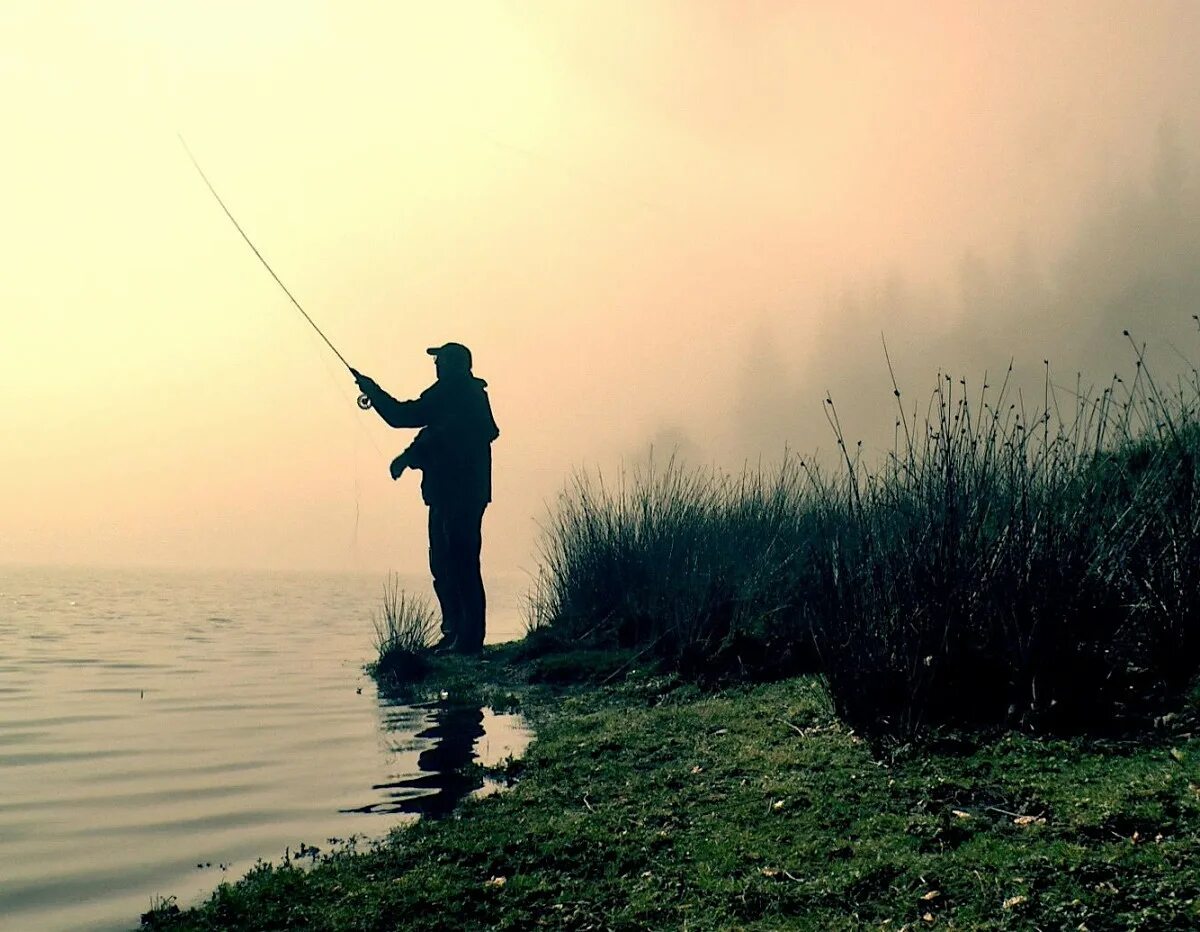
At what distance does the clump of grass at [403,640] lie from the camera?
1322cm

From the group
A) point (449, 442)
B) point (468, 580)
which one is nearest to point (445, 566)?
point (468, 580)

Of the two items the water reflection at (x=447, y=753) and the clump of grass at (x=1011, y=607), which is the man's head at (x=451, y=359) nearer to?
the water reflection at (x=447, y=753)

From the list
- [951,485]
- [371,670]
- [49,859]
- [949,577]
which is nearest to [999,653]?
[949,577]

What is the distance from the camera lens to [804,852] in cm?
471

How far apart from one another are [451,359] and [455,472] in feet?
5.32

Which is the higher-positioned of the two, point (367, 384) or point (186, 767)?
point (367, 384)

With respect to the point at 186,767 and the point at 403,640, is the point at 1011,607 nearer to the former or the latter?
the point at 186,767

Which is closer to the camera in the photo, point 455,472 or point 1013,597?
point 1013,597

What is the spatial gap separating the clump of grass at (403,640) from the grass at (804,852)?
690 centimetres

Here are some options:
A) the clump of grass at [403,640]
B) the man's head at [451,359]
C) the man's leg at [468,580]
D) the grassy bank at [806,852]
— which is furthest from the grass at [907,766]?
the man's head at [451,359]

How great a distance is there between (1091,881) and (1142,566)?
3.43 metres

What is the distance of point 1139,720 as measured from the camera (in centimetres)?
610

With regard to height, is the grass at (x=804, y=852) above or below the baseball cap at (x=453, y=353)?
below

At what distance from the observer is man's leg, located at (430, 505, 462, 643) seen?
1547cm
